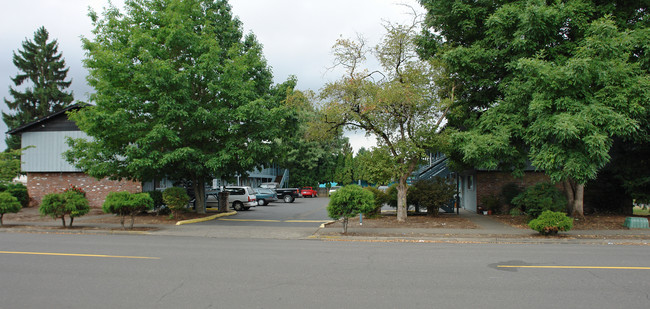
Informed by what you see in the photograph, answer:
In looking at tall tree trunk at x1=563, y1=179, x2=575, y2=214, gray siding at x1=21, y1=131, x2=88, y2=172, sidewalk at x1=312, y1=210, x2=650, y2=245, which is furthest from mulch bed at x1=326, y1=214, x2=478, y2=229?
gray siding at x1=21, y1=131, x2=88, y2=172

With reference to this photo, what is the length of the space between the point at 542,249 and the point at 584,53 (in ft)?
21.3

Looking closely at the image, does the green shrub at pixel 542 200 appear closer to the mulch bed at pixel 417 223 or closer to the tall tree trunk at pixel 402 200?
the mulch bed at pixel 417 223

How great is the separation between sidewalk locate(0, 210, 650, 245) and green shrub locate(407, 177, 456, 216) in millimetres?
2227

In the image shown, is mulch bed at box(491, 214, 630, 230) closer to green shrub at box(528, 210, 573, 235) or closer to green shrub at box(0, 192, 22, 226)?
green shrub at box(528, 210, 573, 235)

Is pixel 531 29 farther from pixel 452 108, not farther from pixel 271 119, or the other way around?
pixel 271 119

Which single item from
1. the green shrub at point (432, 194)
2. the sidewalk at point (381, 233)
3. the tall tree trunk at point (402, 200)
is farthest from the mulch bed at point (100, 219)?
the green shrub at point (432, 194)

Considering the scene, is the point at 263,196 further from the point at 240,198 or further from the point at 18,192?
the point at 18,192

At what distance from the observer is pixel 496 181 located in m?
21.9

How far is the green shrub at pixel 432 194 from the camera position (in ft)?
62.2

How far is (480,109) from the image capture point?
57.1ft

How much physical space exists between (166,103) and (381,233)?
984 cm

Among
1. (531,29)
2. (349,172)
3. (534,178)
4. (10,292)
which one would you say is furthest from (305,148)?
(10,292)

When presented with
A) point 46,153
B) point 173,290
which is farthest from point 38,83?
point 173,290

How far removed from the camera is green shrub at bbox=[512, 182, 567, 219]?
16.5 meters
